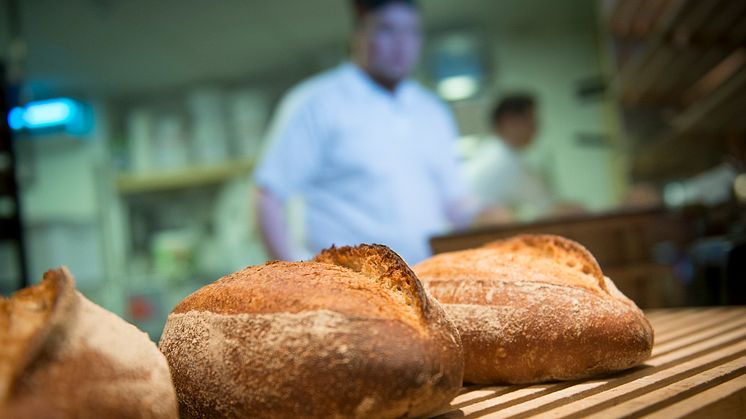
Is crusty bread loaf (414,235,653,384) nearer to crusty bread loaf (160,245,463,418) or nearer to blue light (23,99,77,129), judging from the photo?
crusty bread loaf (160,245,463,418)

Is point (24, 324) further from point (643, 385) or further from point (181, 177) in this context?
point (181, 177)

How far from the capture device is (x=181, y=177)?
13.3 feet

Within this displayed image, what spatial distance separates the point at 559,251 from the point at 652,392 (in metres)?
0.46

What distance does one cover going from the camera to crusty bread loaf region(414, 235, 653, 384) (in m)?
1.08

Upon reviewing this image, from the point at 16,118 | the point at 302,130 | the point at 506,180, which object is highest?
the point at 16,118

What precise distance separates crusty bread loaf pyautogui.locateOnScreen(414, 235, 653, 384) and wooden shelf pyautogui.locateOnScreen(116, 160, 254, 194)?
297 centimetres

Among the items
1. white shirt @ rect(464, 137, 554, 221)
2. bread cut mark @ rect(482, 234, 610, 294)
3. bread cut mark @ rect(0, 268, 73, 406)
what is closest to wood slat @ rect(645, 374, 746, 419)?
bread cut mark @ rect(482, 234, 610, 294)

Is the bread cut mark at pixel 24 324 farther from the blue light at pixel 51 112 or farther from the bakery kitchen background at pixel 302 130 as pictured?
Result: the blue light at pixel 51 112

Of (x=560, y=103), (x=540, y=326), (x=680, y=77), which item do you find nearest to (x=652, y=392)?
(x=540, y=326)

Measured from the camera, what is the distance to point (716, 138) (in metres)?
3.10

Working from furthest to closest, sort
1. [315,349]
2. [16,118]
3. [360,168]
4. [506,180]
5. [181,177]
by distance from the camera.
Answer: [181,177] < [506,180] < [16,118] < [360,168] < [315,349]

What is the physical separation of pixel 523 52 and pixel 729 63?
133 centimetres

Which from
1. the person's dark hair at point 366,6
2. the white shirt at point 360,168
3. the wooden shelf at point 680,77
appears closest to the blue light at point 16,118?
the white shirt at point 360,168

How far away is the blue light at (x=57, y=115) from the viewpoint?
4023mm
